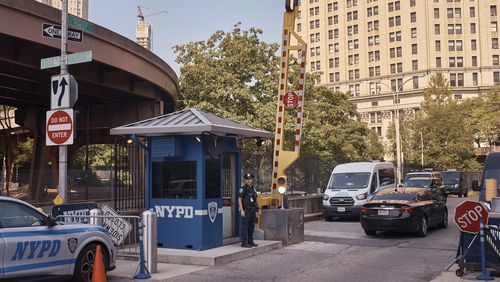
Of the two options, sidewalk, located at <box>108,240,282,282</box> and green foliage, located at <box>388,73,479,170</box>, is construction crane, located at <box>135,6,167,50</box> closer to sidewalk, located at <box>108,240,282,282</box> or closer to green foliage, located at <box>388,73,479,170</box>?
green foliage, located at <box>388,73,479,170</box>

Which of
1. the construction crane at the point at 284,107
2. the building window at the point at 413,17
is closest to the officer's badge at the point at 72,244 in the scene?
the construction crane at the point at 284,107

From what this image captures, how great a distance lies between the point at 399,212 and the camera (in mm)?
15336

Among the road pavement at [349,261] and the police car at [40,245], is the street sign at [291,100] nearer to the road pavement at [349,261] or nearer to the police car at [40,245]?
the road pavement at [349,261]

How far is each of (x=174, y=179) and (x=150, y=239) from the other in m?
2.75

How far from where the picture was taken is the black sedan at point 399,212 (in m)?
15.3

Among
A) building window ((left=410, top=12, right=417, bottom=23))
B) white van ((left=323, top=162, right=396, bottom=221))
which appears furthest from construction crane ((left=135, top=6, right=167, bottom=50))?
white van ((left=323, top=162, right=396, bottom=221))

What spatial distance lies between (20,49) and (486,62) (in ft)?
312

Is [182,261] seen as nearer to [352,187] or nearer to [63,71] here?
[63,71]

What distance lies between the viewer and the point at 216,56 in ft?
125

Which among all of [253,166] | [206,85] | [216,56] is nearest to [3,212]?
[253,166]

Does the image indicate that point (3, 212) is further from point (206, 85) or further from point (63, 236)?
Result: point (206, 85)

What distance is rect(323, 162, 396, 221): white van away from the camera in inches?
843

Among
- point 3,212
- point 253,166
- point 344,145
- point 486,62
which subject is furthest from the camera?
point 486,62

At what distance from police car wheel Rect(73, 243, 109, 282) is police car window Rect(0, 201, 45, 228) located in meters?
0.95
